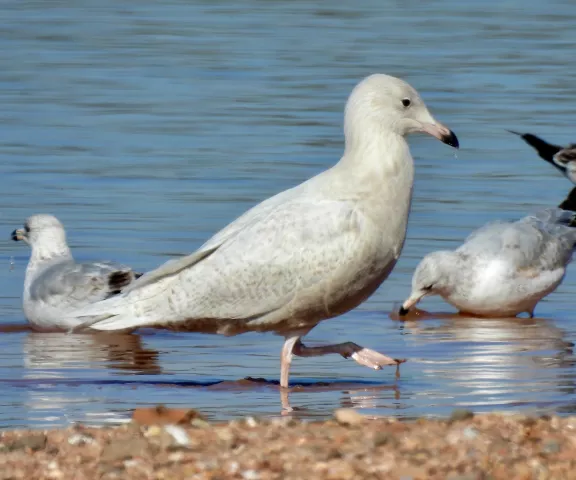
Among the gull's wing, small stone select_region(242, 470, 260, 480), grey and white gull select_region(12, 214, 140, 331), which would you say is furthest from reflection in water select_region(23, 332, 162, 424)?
small stone select_region(242, 470, 260, 480)

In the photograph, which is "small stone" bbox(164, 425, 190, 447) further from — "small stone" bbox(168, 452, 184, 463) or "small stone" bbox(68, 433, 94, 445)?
"small stone" bbox(68, 433, 94, 445)

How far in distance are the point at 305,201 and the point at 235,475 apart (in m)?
2.68

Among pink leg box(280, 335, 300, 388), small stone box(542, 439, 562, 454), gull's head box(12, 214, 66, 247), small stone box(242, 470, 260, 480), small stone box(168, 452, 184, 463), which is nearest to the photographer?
small stone box(242, 470, 260, 480)

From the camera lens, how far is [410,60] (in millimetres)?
21531

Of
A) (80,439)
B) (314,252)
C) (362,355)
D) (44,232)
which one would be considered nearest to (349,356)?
(362,355)

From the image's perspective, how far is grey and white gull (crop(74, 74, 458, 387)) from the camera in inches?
328

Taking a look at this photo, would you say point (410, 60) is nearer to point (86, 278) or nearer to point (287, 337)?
point (86, 278)

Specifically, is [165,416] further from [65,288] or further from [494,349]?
[65,288]

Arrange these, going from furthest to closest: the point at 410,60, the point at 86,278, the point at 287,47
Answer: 1. the point at 287,47
2. the point at 410,60
3. the point at 86,278

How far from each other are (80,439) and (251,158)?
9012 millimetres

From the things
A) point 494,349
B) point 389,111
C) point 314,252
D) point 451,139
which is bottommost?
point 494,349

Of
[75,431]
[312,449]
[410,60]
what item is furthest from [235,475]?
[410,60]

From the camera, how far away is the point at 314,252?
329 inches

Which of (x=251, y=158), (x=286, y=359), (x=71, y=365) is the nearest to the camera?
(x=286, y=359)
